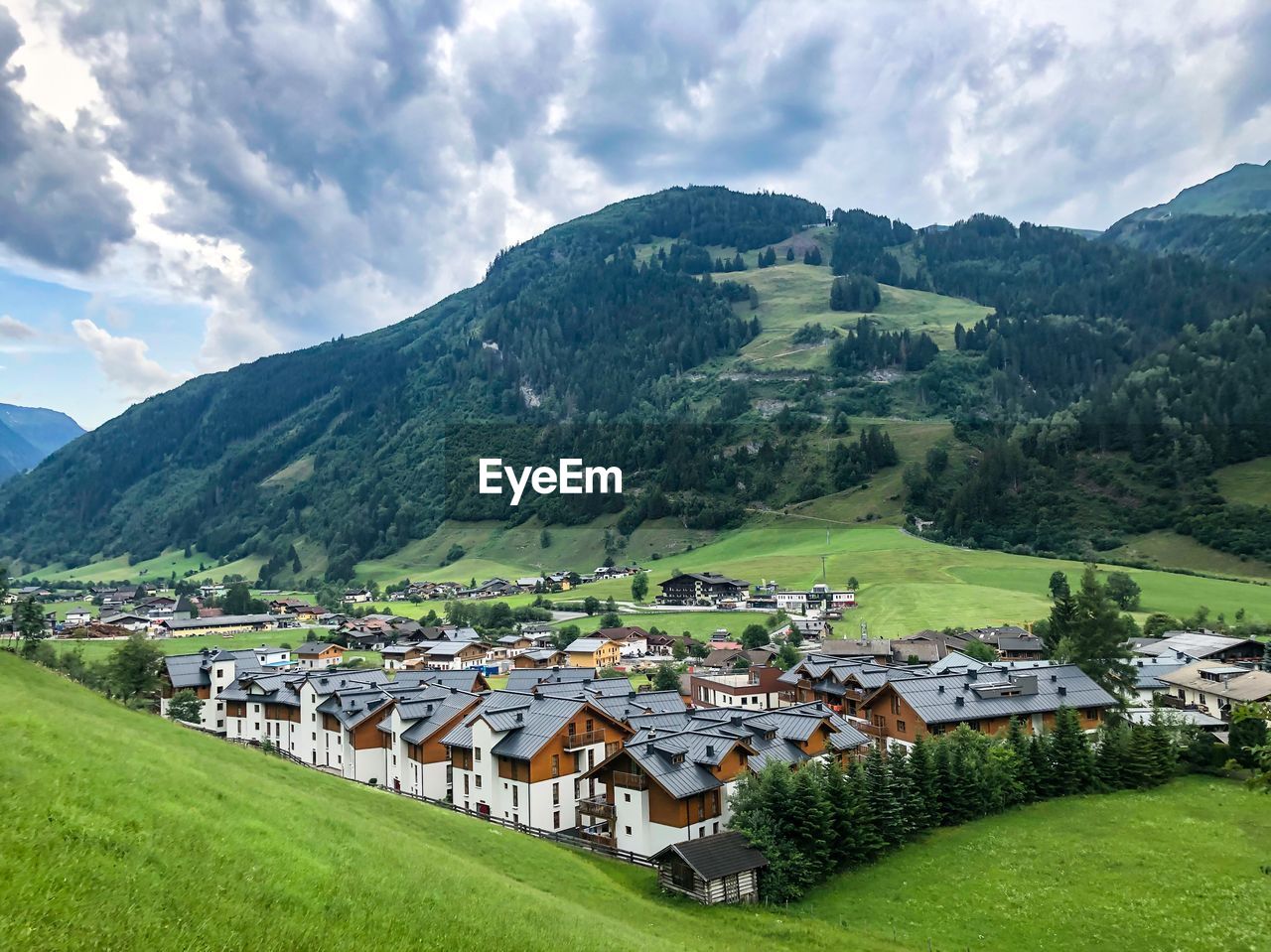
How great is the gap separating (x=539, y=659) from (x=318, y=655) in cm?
3407

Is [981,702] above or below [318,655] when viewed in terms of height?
above

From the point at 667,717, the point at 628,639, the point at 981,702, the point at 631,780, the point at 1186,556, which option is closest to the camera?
the point at 631,780

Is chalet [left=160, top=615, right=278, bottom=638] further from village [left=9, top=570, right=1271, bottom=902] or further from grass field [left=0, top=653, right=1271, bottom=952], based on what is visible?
grass field [left=0, top=653, right=1271, bottom=952]

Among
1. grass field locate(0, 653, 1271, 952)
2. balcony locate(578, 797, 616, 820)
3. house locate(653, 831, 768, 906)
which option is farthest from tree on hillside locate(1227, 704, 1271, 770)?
balcony locate(578, 797, 616, 820)

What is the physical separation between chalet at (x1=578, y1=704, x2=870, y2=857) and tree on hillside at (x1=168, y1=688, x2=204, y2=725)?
50.1 meters

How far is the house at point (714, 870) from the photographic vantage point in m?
36.0

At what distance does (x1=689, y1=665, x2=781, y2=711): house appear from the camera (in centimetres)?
7931

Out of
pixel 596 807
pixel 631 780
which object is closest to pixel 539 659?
pixel 596 807

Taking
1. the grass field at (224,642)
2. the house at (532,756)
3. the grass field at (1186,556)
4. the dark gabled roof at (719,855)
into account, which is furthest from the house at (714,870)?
the grass field at (1186,556)

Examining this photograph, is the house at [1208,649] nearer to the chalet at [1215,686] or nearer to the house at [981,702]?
the chalet at [1215,686]

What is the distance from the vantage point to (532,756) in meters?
47.8

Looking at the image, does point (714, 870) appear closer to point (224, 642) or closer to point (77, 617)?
point (224, 642)

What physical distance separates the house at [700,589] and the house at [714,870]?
12121 cm

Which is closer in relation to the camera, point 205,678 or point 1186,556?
point 205,678
